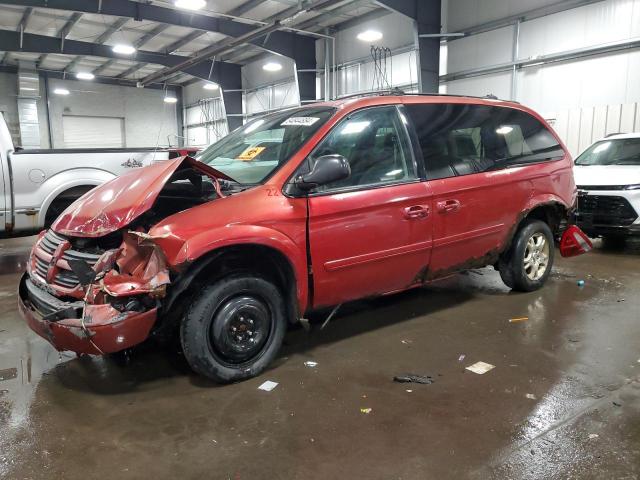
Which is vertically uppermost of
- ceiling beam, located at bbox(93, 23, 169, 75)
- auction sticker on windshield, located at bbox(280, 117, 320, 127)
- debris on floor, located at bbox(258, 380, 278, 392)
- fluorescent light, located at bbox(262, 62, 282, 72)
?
ceiling beam, located at bbox(93, 23, 169, 75)

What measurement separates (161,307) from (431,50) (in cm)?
1071

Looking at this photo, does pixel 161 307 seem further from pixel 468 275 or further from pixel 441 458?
pixel 468 275

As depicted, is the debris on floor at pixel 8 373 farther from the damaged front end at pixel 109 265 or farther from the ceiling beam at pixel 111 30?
the ceiling beam at pixel 111 30

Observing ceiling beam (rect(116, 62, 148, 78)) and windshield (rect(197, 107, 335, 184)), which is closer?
windshield (rect(197, 107, 335, 184))

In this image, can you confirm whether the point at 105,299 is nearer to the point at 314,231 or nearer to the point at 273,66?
the point at 314,231

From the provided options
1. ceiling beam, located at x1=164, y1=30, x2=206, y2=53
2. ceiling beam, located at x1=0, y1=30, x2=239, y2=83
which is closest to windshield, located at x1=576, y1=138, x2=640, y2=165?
ceiling beam, located at x1=164, y1=30, x2=206, y2=53

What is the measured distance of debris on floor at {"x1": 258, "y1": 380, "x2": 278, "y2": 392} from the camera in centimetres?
296

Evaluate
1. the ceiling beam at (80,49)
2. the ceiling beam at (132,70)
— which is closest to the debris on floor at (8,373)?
the ceiling beam at (80,49)

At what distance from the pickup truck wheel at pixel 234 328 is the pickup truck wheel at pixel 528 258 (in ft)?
8.19

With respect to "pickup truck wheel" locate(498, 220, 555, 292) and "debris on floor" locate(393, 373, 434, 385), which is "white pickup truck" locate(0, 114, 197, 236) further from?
"pickup truck wheel" locate(498, 220, 555, 292)

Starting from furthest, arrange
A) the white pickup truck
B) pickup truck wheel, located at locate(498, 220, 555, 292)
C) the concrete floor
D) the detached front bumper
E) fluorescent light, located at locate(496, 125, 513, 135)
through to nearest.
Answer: the white pickup truck, pickup truck wheel, located at locate(498, 220, 555, 292), fluorescent light, located at locate(496, 125, 513, 135), the detached front bumper, the concrete floor

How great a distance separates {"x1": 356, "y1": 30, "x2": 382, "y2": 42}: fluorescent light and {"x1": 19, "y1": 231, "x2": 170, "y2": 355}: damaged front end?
1150 centimetres

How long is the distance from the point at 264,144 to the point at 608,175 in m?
5.58

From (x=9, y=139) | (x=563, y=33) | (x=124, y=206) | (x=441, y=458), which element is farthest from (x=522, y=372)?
(x=563, y=33)
